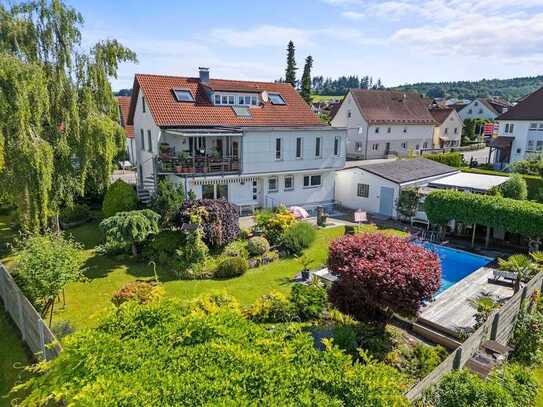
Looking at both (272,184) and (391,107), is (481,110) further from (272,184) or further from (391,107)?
(272,184)

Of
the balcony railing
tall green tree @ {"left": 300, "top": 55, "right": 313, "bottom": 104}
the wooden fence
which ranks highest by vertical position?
tall green tree @ {"left": 300, "top": 55, "right": 313, "bottom": 104}

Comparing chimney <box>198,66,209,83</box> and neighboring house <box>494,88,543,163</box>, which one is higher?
chimney <box>198,66,209,83</box>

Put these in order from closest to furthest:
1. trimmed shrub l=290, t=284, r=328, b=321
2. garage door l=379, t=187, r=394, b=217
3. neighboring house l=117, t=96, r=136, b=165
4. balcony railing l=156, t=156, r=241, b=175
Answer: trimmed shrub l=290, t=284, r=328, b=321
balcony railing l=156, t=156, r=241, b=175
garage door l=379, t=187, r=394, b=217
neighboring house l=117, t=96, r=136, b=165

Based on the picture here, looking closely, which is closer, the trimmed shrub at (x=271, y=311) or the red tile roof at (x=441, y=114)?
the trimmed shrub at (x=271, y=311)

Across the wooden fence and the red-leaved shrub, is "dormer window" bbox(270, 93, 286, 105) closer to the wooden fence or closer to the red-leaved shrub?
the red-leaved shrub

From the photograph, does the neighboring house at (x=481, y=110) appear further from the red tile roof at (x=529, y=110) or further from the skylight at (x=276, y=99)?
the skylight at (x=276, y=99)

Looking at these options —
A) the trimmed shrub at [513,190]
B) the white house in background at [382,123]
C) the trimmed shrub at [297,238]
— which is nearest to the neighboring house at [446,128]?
the white house in background at [382,123]

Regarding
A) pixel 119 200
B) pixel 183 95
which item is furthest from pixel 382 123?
pixel 119 200

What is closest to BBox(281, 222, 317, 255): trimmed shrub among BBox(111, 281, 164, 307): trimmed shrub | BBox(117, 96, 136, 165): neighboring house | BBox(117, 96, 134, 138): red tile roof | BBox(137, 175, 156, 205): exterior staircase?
BBox(111, 281, 164, 307): trimmed shrub
